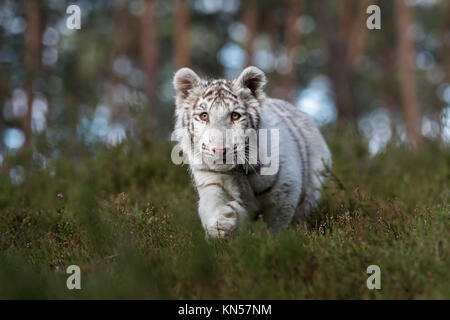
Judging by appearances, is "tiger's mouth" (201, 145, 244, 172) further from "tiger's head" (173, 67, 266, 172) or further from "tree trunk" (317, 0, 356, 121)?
"tree trunk" (317, 0, 356, 121)

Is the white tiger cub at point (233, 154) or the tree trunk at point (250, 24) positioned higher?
the tree trunk at point (250, 24)

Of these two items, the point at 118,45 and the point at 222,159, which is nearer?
the point at 222,159

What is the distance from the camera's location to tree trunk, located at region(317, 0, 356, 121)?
Answer: 14.6m

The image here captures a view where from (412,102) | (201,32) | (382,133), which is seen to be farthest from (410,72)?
(201,32)

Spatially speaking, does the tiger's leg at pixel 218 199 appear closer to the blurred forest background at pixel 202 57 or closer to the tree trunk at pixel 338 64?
the blurred forest background at pixel 202 57

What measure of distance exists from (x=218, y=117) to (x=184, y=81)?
0.80 metres

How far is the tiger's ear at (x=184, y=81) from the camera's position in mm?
4820

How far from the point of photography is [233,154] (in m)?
4.15

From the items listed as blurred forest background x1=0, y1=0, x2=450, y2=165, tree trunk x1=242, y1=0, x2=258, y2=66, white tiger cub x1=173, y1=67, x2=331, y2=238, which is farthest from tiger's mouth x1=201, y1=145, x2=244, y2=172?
Answer: tree trunk x1=242, y1=0, x2=258, y2=66

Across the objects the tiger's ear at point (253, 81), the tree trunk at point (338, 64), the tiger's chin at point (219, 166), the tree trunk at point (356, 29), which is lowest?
the tiger's chin at point (219, 166)

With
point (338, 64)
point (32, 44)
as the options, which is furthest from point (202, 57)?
point (338, 64)

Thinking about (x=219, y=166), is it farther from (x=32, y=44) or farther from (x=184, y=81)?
(x=32, y=44)

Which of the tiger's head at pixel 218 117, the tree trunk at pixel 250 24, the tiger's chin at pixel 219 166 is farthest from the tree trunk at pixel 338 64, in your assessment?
the tiger's chin at pixel 219 166

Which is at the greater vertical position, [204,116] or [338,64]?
[338,64]
